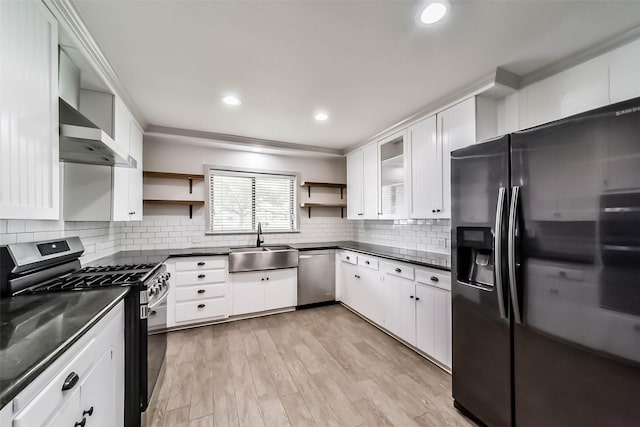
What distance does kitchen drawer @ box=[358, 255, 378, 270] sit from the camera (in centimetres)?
Answer: 314

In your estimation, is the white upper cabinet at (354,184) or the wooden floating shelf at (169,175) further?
the white upper cabinet at (354,184)

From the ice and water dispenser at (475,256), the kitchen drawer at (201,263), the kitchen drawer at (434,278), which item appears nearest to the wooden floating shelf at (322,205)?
the kitchen drawer at (201,263)

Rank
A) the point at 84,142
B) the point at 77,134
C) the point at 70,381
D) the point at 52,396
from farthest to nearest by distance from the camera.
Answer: the point at 84,142 → the point at 77,134 → the point at 70,381 → the point at 52,396

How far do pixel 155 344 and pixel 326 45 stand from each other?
245cm

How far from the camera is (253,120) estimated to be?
303cm

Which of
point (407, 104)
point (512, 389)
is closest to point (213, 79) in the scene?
point (407, 104)

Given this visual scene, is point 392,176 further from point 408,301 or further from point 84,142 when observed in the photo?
point 84,142

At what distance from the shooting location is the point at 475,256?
1.79 meters

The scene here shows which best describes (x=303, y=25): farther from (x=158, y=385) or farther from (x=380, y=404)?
(x=158, y=385)

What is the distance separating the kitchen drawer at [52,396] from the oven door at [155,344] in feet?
2.33

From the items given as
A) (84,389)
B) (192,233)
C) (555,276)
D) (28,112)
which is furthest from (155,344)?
(555,276)

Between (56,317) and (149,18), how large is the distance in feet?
5.38

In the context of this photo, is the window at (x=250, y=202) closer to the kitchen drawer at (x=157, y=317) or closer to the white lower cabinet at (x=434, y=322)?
the kitchen drawer at (x=157, y=317)

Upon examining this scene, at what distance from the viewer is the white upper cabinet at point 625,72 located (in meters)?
1.65
